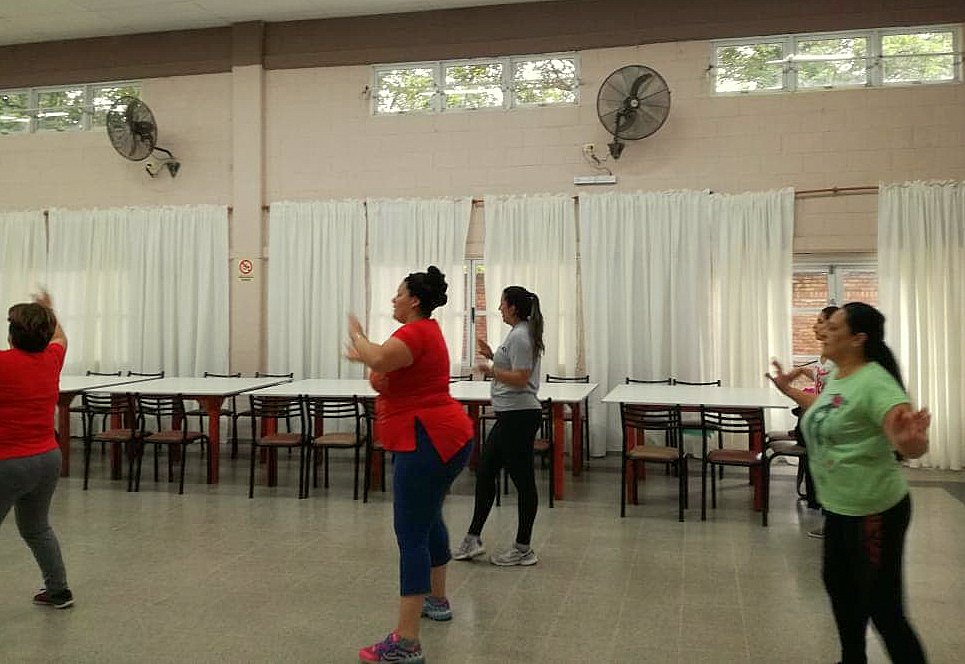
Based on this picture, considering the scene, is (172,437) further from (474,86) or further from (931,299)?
(931,299)

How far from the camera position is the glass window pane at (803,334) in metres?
7.67

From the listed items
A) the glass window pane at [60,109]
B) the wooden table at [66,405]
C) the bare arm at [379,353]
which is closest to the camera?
the bare arm at [379,353]

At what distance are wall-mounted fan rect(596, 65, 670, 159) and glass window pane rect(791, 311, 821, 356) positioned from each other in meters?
2.27

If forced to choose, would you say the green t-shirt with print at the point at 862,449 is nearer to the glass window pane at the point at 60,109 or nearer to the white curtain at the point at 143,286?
the white curtain at the point at 143,286

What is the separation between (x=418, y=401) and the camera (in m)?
2.92

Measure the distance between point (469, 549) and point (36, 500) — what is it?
2.11 meters

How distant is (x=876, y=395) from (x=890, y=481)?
0.88 feet

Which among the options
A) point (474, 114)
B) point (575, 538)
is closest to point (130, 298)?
point (474, 114)

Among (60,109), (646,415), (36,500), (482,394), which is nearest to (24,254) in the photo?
(60,109)

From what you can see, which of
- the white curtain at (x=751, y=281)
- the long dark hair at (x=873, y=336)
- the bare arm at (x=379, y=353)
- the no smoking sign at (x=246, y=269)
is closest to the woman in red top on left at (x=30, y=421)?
the bare arm at (x=379, y=353)

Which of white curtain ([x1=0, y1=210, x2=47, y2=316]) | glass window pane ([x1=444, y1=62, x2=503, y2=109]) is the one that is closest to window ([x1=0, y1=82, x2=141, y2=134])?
white curtain ([x1=0, y1=210, x2=47, y2=316])

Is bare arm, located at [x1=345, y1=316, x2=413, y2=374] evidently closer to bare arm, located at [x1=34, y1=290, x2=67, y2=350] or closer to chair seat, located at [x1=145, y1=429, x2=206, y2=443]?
bare arm, located at [x1=34, y1=290, x2=67, y2=350]

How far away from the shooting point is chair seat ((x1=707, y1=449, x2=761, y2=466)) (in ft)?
17.5

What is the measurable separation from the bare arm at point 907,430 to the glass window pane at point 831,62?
626 centimetres
